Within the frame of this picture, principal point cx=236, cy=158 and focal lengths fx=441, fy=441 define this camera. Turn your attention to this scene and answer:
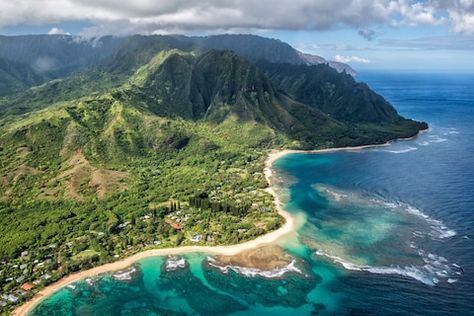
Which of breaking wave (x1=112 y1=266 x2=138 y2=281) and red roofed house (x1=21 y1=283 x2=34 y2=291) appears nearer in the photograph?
red roofed house (x1=21 y1=283 x2=34 y2=291)

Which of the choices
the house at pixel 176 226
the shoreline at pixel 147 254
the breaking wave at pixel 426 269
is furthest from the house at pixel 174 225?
the breaking wave at pixel 426 269

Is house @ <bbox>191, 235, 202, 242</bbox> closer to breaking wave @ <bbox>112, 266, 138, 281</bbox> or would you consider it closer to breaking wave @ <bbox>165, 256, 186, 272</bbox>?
breaking wave @ <bbox>165, 256, 186, 272</bbox>

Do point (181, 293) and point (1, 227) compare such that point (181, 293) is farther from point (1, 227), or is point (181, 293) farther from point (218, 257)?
point (1, 227)

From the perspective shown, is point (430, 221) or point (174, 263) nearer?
point (174, 263)

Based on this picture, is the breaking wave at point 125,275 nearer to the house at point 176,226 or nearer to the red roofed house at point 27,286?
the red roofed house at point 27,286

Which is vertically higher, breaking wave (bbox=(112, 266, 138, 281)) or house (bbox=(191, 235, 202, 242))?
house (bbox=(191, 235, 202, 242))

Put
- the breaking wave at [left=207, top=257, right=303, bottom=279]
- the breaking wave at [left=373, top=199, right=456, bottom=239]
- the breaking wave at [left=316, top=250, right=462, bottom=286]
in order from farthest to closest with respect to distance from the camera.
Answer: the breaking wave at [left=373, top=199, right=456, bottom=239] < the breaking wave at [left=207, top=257, right=303, bottom=279] < the breaking wave at [left=316, top=250, right=462, bottom=286]

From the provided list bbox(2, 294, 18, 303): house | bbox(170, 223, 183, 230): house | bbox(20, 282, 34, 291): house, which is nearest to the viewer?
bbox(2, 294, 18, 303): house

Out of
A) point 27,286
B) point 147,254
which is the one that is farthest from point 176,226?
point 27,286

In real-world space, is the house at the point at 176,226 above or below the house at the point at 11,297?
above

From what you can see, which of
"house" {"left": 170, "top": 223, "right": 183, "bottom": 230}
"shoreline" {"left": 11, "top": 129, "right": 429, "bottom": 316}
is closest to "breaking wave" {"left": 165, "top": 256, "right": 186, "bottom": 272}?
"shoreline" {"left": 11, "top": 129, "right": 429, "bottom": 316}

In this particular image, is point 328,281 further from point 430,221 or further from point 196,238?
point 430,221

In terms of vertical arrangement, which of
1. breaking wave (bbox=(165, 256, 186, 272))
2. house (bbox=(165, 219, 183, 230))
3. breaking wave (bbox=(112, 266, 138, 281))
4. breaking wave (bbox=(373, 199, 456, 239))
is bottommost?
breaking wave (bbox=(112, 266, 138, 281))
